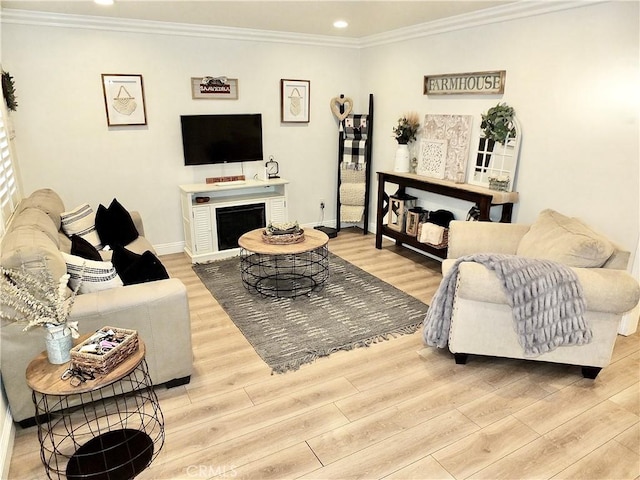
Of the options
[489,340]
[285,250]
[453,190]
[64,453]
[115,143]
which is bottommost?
[64,453]

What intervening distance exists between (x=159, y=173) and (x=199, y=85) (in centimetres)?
105

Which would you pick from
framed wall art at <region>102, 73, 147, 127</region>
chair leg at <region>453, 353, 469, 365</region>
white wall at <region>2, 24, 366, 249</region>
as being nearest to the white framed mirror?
chair leg at <region>453, 353, 469, 365</region>

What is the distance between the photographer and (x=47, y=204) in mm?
3391

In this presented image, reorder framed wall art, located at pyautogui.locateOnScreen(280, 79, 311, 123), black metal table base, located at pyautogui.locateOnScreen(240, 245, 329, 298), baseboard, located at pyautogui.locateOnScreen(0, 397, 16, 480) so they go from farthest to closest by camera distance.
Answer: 1. framed wall art, located at pyautogui.locateOnScreen(280, 79, 311, 123)
2. black metal table base, located at pyautogui.locateOnScreen(240, 245, 329, 298)
3. baseboard, located at pyautogui.locateOnScreen(0, 397, 16, 480)

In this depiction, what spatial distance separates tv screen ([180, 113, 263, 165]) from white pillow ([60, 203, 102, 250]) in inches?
53.4

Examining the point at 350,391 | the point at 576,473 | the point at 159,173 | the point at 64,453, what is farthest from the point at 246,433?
the point at 159,173

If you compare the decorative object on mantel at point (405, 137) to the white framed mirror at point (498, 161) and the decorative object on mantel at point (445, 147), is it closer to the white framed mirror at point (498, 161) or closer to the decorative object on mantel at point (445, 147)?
the decorative object on mantel at point (445, 147)

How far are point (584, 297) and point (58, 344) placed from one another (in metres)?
2.70

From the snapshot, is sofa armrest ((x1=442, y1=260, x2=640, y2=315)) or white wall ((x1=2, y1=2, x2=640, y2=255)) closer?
sofa armrest ((x1=442, y1=260, x2=640, y2=315))

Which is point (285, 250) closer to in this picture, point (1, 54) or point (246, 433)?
point (246, 433)

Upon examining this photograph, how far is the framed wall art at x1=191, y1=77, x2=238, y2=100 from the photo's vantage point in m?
4.71

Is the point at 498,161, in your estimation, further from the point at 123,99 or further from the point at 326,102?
the point at 123,99

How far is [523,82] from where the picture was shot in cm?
367

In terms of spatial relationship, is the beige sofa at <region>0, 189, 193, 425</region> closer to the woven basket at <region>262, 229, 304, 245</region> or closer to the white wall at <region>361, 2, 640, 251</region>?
the woven basket at <region>262, 229, 304, 245</region>
